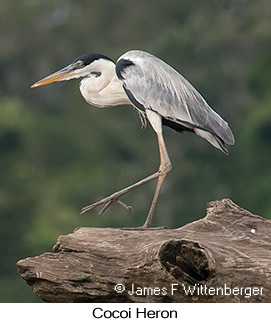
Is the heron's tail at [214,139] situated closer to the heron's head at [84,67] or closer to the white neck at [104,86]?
the white neck at [104,86]

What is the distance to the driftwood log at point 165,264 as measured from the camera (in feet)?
23.0

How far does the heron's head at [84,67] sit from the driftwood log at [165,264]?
152 cm

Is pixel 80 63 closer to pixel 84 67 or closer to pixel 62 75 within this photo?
pixel 84 67

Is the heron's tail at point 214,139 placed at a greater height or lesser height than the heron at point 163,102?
lesser

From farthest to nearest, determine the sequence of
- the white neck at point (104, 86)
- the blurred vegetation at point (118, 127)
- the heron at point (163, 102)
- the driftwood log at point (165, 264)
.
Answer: the blurred vegetation at point (118, 127) → the white neck at point (104, 86) → the heron at point (163, 102) → the driftwood log at point (165, 264)

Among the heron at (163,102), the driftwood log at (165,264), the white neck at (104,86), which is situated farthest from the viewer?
the white neck at (104,86)

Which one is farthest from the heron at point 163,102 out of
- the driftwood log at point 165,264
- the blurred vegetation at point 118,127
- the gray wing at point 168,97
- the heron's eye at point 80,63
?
the blurred vegetation at point 118,127

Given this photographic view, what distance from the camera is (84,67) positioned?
8734 millimetres

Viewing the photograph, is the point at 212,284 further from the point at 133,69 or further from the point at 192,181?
the point at 192,181

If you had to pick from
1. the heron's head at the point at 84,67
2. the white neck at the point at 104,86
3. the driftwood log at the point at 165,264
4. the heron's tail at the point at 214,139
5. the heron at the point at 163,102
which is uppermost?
the heron's head at the point at 84,67

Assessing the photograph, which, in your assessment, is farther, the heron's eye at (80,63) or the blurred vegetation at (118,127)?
the blurred vegetation at (118,127)

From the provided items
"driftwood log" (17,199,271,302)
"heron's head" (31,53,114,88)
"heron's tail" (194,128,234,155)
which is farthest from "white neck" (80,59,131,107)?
"driftwood log" (17,199,271,302)

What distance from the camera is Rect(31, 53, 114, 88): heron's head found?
8.69 metres

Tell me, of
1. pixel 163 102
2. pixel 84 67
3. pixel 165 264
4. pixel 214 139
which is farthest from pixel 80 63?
pixel 165 264
